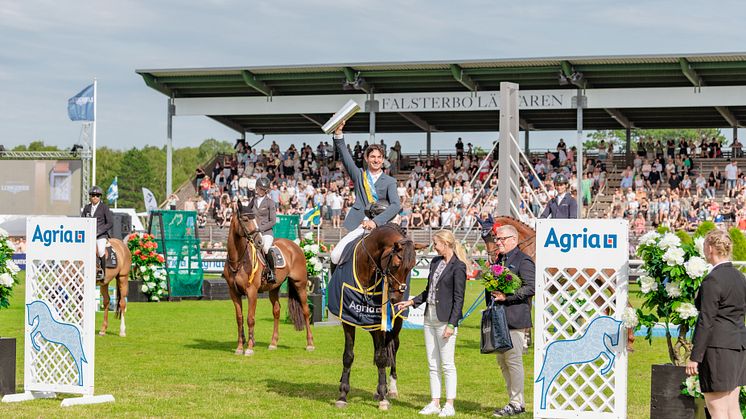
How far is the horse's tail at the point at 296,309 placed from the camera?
1559cm

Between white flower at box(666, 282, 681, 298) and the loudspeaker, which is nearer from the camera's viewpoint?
white flower at box(666, 282, 681, 298)

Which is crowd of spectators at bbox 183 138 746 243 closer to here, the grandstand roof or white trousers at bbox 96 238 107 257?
the grandstand roof

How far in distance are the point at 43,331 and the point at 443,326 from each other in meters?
4.08

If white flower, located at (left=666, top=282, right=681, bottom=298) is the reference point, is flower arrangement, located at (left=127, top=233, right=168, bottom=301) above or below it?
below

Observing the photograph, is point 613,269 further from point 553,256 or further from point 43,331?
point 43,331

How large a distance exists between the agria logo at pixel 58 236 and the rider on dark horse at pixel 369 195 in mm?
2565

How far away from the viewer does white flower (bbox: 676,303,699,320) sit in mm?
8203

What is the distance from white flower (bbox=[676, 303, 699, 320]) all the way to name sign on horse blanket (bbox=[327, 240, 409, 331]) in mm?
2845

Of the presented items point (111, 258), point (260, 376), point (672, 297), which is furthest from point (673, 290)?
point (111, 258)

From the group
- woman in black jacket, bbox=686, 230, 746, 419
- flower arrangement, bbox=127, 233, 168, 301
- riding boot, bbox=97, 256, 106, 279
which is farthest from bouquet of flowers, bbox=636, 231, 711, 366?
flower arrangement, bbox=127, 233, 168, 301

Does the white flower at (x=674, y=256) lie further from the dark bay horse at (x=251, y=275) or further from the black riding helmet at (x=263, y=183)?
the black riding helmet at (x=263, y=183)

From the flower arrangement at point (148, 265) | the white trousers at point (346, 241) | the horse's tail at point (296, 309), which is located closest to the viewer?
the white trousers at point (346, 241)

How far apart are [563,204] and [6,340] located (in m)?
8.32

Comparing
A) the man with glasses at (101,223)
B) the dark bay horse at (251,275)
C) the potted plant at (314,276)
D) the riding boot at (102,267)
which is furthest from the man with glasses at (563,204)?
the riding boot at (102,267)
